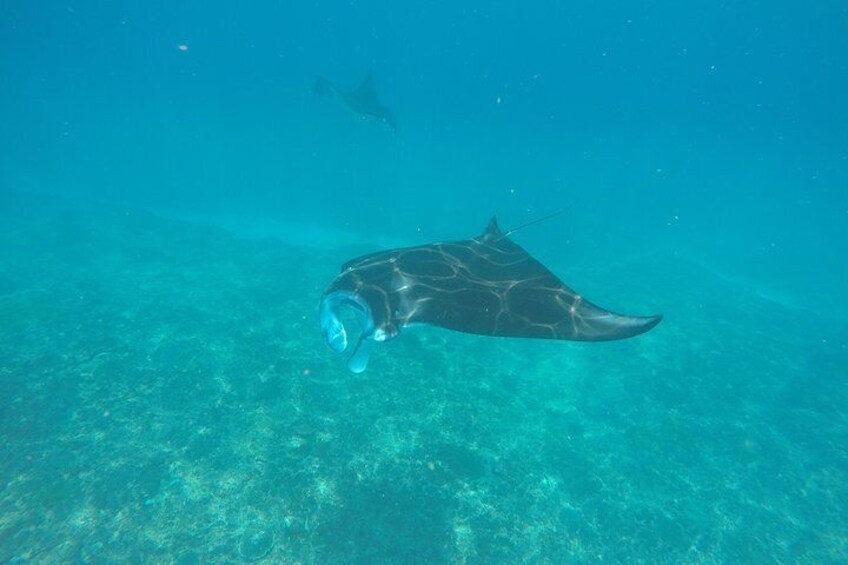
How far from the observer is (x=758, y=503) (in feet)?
35.2

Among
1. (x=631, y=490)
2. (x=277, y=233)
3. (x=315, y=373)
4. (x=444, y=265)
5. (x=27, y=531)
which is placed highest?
(x=444, y=265)

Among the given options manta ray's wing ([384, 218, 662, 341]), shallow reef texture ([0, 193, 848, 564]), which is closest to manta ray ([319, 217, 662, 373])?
manta ray's wing ([384, 218, 662, 341])

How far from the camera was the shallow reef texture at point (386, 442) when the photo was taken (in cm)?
836

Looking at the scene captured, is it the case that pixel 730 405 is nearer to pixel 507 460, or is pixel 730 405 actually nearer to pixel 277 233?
pixel 507 460

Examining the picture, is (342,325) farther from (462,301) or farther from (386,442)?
(386,442)

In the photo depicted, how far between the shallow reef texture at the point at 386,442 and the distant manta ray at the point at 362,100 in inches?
647

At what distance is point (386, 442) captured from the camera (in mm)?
10469

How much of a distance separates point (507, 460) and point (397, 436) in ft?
9.57

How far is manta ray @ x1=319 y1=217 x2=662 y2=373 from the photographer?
5.45 metres

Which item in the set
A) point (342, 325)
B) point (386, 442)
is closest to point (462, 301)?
point (342, 325)

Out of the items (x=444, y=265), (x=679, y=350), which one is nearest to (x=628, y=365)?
(x=679, y=350)

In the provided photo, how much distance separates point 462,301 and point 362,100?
27165 mm

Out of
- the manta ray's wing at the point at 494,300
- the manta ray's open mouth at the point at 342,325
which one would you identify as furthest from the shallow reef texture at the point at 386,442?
the manta ray's wing at the point at 494,300

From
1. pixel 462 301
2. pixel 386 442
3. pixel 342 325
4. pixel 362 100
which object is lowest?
pixel 386 442
